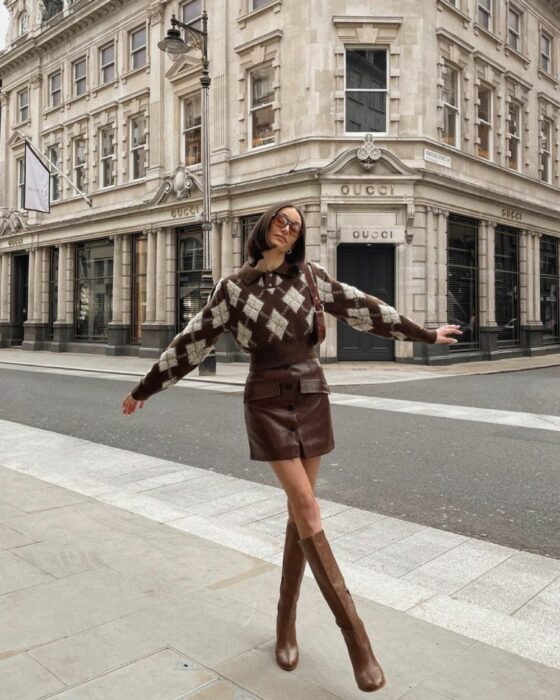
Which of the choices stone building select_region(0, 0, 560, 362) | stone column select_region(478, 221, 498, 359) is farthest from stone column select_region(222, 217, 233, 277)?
stone column select_region(478, 221, 498, 359)

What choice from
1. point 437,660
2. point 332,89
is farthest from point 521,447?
point 332,89

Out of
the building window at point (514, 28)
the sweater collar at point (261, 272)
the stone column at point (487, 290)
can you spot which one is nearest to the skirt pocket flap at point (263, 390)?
the sweater collar at point (261, 272)

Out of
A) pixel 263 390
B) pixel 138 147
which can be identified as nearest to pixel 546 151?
pixel 138 147

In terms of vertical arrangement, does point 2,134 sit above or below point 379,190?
above

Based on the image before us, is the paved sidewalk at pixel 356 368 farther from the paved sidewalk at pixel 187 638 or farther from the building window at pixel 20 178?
the building window at pixel 20 178

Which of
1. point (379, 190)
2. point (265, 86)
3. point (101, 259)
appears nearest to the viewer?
point (379, 190)

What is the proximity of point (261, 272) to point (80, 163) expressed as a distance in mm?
29624

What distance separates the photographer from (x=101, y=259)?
2803cm

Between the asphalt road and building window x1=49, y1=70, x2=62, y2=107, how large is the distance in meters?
22.1

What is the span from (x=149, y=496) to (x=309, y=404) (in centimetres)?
325

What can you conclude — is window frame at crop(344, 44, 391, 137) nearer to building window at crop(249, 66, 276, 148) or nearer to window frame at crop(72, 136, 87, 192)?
building window at crop(249, 66, 276, 148)

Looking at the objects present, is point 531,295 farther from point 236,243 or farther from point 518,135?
point 236,243

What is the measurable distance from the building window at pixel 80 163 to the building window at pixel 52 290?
3.63 metres

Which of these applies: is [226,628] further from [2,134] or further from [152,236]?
[2,134]
